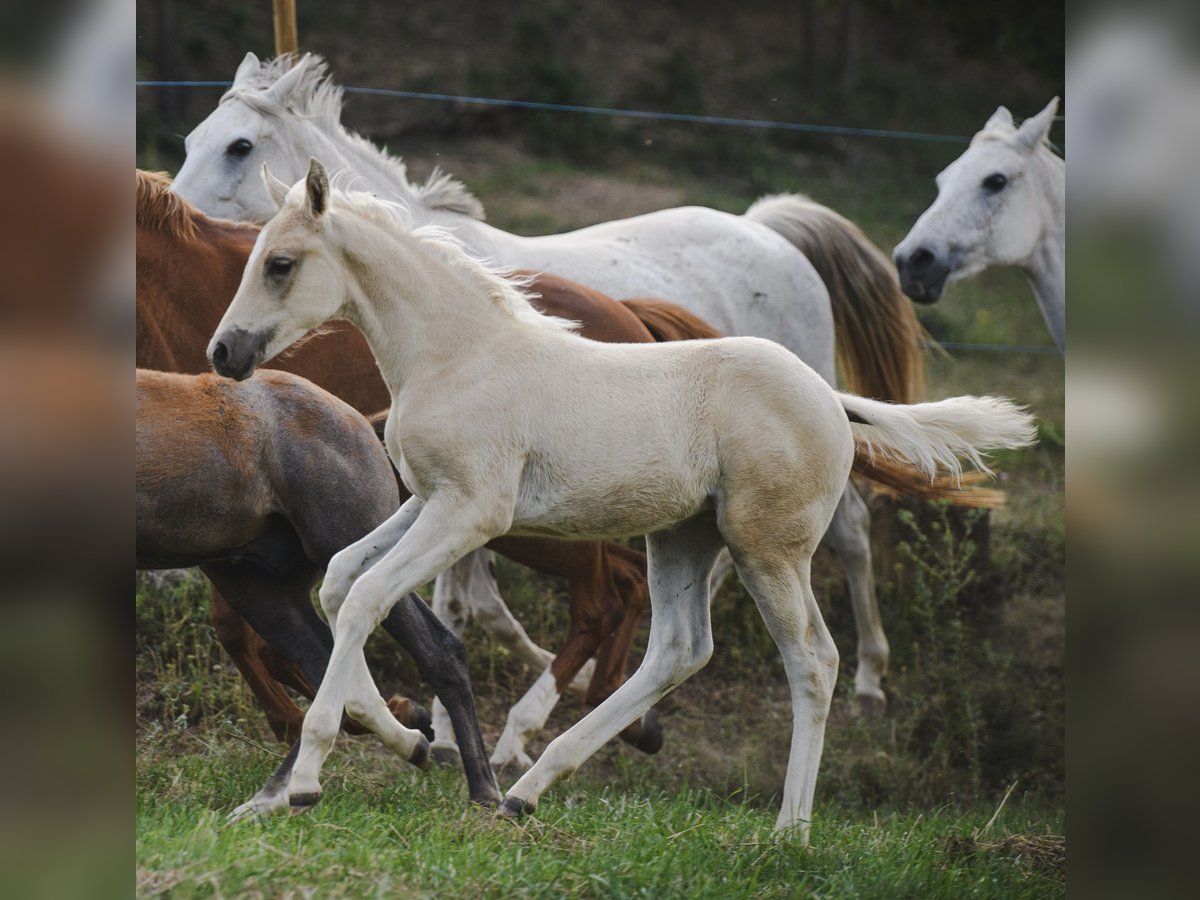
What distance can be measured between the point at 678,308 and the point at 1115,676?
3.96 m

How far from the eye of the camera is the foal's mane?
4844mm

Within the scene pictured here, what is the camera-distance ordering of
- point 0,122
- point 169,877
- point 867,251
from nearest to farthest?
point 0,122 < point 169,877 < point 867,251

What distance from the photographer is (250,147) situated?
561cm

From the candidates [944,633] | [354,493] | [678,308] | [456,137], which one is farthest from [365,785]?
[456,137]

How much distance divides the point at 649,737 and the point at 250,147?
10.0 feet

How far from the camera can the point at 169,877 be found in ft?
8.53

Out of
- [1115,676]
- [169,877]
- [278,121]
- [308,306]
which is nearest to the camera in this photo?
[1115,676]

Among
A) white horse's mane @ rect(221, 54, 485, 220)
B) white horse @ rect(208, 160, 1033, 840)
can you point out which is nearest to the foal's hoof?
white horse @ rect(208, 160, 1033, 840)

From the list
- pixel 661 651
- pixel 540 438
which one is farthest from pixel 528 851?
pixel 540 438

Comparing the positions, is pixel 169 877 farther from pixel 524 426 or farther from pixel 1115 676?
pixel 1115 676

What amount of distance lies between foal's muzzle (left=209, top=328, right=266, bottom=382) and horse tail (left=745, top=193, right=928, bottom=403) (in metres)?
4.39

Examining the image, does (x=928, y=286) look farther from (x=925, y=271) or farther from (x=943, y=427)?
(x=943, y=427)

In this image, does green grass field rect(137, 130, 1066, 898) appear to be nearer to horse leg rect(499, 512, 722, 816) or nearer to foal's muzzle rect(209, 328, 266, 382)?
horse leg rect(499, 512, 722, 816)

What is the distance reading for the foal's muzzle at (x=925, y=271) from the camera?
5.69 meters
